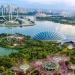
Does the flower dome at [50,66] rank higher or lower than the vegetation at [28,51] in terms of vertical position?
higher

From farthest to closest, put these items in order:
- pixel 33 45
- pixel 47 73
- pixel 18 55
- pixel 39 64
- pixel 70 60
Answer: pixel 33 45 < pixel 18 55 < pixel 70 60 < pixel 39 64 < pixel 47 73

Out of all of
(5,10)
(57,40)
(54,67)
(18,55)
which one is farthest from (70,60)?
(5,10)

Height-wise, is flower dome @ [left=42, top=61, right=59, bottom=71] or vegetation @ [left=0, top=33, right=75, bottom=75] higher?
flower dome @ [left=42, top=61, right=59, bottom=71]

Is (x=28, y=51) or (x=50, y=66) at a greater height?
(x=50, y=66)

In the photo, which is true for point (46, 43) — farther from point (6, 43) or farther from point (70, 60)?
point (70, 60)

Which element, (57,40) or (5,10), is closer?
(57,40)

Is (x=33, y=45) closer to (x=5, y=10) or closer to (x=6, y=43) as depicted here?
(x=6, y=43)

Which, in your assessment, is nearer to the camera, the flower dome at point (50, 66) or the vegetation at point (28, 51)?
the flower dome at point (50, 66)

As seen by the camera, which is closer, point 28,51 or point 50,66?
point 50,66

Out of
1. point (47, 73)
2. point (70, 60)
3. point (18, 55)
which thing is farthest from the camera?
point (18, 55)

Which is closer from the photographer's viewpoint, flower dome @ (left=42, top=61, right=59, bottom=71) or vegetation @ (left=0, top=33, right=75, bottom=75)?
flower dome @ (left=42, top=61, right=59, bottom=71)
